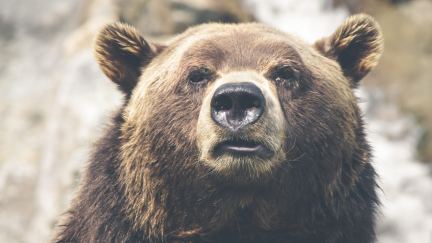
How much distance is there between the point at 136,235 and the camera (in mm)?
6184

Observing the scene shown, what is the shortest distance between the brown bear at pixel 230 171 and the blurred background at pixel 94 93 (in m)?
7.82

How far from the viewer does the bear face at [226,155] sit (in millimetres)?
5871

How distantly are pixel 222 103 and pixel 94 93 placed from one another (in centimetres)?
987

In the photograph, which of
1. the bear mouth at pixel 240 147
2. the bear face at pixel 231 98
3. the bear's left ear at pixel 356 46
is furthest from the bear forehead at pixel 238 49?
the bear mouth at pixel 240 147

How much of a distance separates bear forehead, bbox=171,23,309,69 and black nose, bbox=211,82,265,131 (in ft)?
2.07

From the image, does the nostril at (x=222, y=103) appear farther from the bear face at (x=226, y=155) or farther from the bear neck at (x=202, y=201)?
the bear neck at (x=202, y=201)

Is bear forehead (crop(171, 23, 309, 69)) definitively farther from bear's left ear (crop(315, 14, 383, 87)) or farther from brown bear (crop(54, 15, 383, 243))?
bear's left ear (crop(315, 14, 383, 87))

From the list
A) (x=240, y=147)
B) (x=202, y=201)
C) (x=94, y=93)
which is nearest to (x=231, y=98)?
(x=240, y=147)

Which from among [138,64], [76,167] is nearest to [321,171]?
[138,64]

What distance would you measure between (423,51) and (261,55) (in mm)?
11736

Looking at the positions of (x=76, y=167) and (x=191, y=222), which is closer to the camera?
(x=191, y=222)

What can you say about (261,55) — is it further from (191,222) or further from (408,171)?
(408,171)

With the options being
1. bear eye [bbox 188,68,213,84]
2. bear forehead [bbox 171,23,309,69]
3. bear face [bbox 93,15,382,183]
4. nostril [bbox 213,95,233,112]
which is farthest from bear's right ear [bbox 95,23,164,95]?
nostril [bbox 213,95,233,112]

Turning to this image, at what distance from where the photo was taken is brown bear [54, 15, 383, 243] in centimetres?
600
